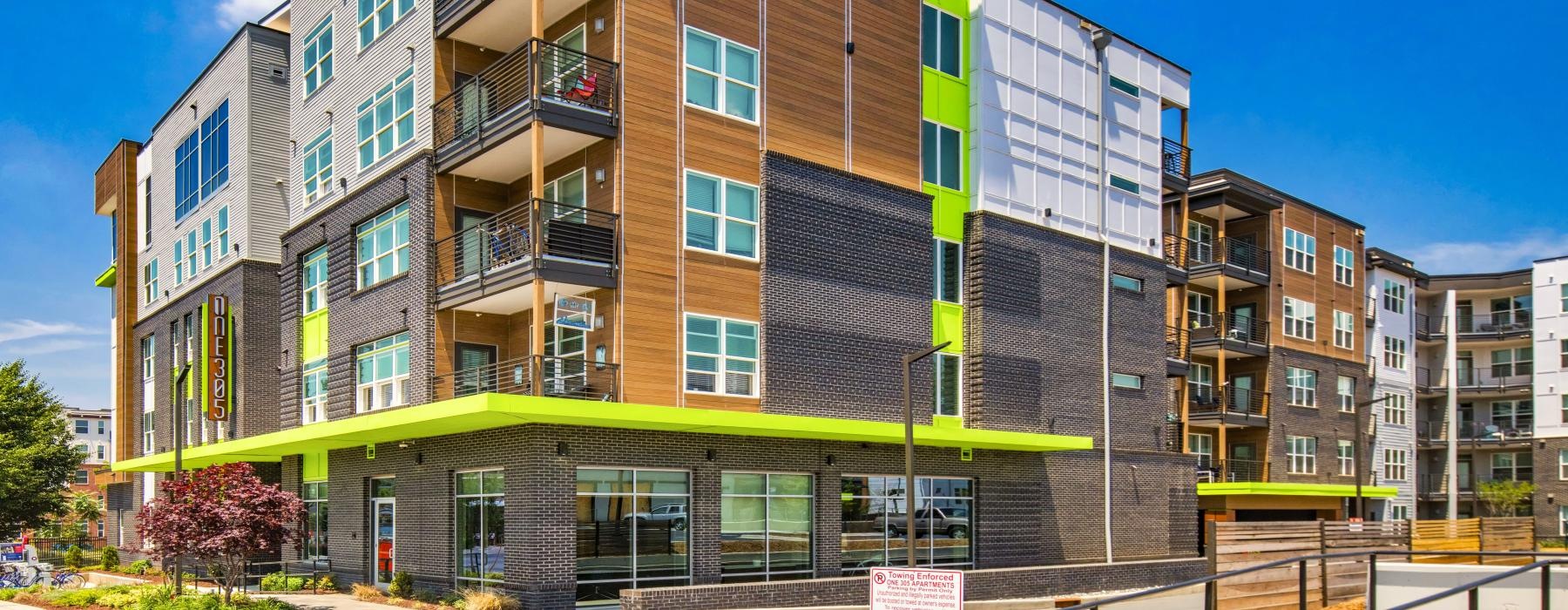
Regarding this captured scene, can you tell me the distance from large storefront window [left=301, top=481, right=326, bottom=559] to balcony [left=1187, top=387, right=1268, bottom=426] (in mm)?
28789

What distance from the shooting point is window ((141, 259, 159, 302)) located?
43.5 meters

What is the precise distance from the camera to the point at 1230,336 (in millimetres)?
45375

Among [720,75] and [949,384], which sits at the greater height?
[720,75]

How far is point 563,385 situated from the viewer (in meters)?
23.7

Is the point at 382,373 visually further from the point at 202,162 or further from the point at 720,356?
the point at 202,162

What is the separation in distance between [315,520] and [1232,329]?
3355 cm

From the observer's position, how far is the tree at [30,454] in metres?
45.8

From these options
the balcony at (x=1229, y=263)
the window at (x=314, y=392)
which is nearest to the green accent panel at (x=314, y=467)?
the window at (x=314, y=392)

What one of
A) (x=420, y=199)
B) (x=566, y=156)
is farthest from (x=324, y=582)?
(x=566, y=156)

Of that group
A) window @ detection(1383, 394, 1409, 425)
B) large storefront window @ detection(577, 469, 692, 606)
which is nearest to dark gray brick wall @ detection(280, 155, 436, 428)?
large storefront window @ detection(577, 469, 692, 606)

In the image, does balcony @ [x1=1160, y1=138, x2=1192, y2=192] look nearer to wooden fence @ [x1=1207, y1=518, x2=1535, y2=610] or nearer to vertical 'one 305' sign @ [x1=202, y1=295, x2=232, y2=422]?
wooden fence @ [x1=1207, y1=518, x2=1535, y2=610]

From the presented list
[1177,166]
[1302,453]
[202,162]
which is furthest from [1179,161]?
[202,162]

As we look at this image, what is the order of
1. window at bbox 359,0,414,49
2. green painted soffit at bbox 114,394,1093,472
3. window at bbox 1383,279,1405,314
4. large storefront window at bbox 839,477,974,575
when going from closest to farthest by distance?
green painted soffit at bbox 114,394,1093,472 < large storefront window at bbox 839,477,974,575 < window at bbox 359,0,414,49 < window at bbox 1383,279,1405,314

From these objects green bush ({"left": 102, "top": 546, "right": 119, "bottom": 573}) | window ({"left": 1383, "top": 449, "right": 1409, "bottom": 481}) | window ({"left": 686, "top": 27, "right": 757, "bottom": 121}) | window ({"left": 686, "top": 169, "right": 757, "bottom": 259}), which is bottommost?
green bush ({"left": 102, "top": 546, "right": 119, "bottom": 573})
